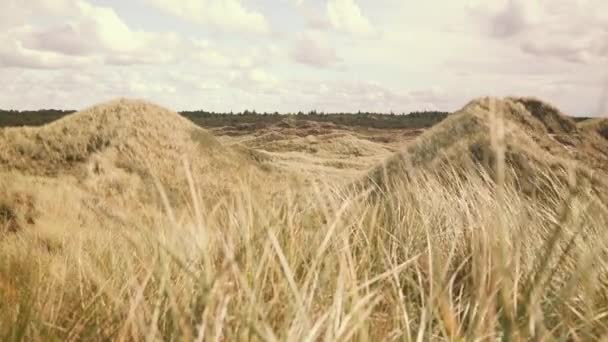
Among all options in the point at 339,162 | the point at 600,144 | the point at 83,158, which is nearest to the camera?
the point at 600,144

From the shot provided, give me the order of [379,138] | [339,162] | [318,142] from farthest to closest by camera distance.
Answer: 1. [379,138]
2. [318,142]
3. [339,162]

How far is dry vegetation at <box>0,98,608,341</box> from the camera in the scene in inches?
43.6

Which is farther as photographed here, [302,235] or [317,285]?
[302,235]

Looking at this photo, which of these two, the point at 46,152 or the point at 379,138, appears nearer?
the point at 46,152

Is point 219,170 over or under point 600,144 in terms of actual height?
under

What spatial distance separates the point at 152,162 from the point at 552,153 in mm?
4289

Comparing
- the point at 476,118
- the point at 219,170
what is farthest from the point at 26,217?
the point at 476,118

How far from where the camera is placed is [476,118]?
538 cm

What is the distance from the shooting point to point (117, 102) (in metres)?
8.14

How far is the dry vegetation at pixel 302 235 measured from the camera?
1107 millimetres

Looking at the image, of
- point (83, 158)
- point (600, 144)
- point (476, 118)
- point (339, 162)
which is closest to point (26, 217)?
point (83, 158)

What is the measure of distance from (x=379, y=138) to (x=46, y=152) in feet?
76.1

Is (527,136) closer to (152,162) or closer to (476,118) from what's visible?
(476,118)

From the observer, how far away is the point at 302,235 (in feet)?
7.57
